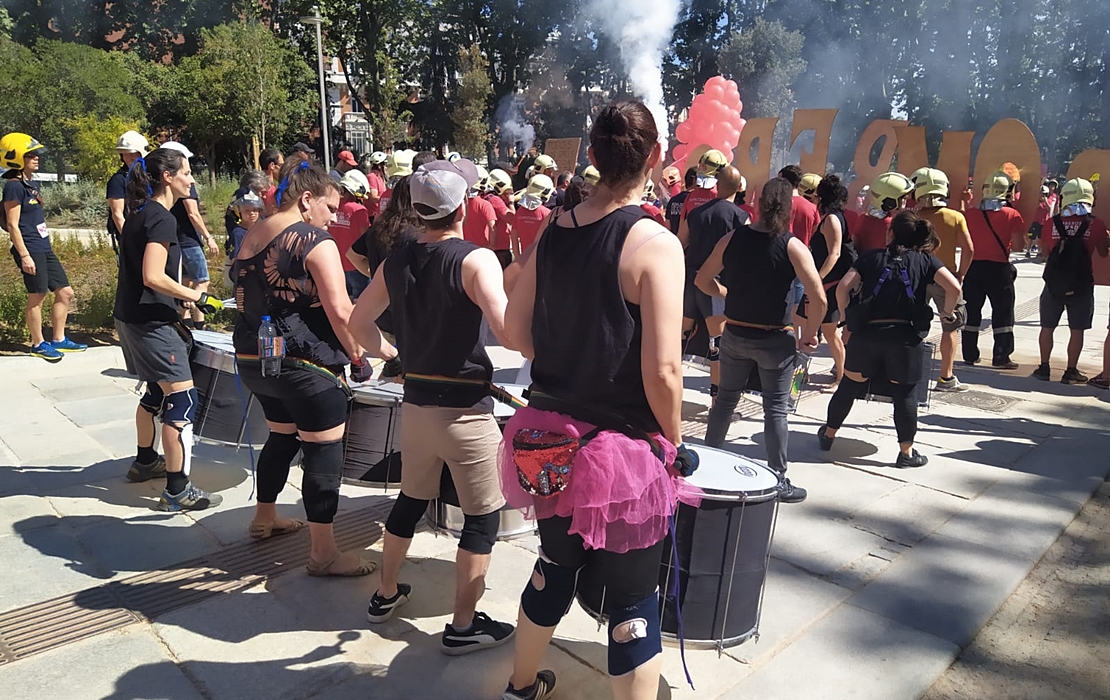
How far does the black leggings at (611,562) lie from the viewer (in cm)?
219

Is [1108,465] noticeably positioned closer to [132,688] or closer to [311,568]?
[311,568]

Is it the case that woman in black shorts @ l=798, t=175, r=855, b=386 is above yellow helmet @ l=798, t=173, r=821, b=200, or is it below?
below

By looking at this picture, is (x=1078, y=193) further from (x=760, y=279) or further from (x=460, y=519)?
(x=460, y=519)

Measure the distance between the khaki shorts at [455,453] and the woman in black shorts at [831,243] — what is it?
4.57 m

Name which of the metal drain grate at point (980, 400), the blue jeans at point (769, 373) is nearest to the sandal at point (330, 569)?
the blue jeans at point (769, 373)

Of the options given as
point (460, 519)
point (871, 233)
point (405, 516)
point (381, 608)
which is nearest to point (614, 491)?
point (405, 516)

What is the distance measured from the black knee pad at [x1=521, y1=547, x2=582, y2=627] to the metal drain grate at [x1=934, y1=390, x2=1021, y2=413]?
19.2 feet

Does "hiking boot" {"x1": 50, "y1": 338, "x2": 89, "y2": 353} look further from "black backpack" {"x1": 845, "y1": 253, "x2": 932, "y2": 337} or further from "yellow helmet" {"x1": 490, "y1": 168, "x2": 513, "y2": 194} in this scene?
"black backpack" {"x1": 845, "y1": 253, "x2": 932, "y2": 337}

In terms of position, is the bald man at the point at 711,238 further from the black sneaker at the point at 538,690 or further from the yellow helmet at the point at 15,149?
the yellow helmet at the point at 15,149

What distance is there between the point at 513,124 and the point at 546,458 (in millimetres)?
48118

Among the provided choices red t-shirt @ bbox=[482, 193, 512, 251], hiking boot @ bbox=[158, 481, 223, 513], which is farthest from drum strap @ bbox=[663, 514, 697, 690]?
red t-shirt @ bbox=[482, 193, 512, 251]

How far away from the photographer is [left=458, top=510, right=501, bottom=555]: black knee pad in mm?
2910

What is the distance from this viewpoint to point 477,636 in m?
2.97

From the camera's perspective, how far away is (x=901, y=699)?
2.79 m
